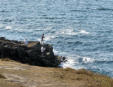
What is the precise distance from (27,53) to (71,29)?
100 ft

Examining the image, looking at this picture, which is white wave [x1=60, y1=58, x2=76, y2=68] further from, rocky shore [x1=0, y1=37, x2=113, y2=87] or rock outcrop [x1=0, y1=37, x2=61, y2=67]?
rocky shore [x1=0, y1=37, x2=113, y2=87]

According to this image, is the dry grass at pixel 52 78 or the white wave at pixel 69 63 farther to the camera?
the white wave at pixel 69 63

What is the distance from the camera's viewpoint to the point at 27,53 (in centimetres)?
3966

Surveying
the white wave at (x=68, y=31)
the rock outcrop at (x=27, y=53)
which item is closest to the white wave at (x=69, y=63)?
the rock outcrop at (x=27, y=53)

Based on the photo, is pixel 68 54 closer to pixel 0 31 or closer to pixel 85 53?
pixel 85 53

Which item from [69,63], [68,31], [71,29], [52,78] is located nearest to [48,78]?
[52,78]

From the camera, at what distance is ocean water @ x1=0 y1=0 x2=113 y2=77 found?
4884cm

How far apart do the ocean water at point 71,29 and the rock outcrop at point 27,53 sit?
3.71 m

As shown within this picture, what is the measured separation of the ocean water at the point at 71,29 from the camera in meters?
48.8

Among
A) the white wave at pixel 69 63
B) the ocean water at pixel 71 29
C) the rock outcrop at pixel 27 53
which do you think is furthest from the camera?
the ocean water at pixel 71 29

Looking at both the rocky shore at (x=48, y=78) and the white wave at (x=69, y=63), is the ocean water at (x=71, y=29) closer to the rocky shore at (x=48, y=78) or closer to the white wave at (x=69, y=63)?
the white wave at (x=69, y=63)

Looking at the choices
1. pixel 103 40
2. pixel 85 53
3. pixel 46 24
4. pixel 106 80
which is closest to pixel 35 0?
pixel 46 24

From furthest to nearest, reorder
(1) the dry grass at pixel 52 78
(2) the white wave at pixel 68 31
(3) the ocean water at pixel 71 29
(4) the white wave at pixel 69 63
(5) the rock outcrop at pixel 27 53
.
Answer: (2) the white wave at pixel 68 31 < (3) the ocean water at pixel 71 29 < (4) the white wave at pixel 69 63 < (5) the rock outcrop at pixel 27 53 < (1) the dry grass at pixel 52 78

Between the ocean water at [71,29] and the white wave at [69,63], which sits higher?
the white wave at [69,63]
